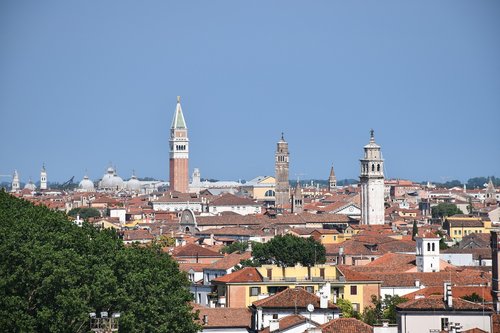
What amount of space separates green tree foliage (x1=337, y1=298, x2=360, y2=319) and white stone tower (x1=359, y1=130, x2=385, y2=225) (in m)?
79.3

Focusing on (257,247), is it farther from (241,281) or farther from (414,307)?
(414,307)

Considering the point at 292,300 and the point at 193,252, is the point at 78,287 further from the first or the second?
the point at 193,252

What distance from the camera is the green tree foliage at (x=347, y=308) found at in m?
53.4

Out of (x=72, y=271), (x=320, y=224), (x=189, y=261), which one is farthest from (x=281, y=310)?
(x=320, y=224)

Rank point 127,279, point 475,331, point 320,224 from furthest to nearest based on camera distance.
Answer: point 320,224, point 127,279, point 475,331

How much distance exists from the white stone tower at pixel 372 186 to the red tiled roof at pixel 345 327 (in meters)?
92.9

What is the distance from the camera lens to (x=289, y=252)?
80.6 meters

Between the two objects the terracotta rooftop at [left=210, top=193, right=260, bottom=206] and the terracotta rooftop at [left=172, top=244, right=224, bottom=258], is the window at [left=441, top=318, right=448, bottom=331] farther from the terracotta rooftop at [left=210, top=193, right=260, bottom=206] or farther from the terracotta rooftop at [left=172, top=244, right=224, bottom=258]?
the terracotta rooftop at [left=210, top=193, right=260, bottom=206]

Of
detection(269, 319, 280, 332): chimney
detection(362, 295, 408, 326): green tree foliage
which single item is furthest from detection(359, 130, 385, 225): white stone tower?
detection(269, 319, 280, 332): chimney

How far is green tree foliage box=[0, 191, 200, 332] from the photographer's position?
146 feet

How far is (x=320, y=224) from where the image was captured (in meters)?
137

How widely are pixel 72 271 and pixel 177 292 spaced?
3.71m

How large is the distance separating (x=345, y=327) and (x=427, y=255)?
33.1m

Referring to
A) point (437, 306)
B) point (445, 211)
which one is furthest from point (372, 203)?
point (437, 306)
